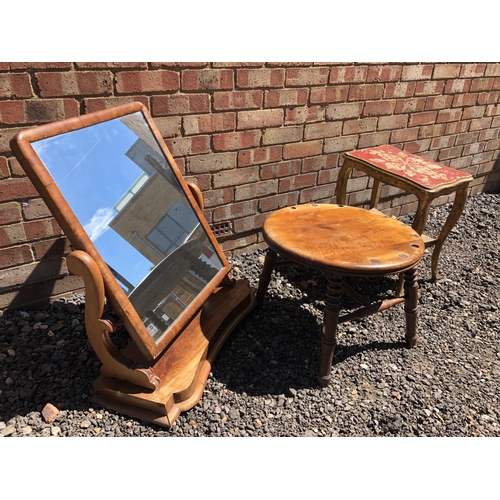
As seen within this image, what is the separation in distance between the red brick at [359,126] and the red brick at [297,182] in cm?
40

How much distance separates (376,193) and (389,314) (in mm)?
1131

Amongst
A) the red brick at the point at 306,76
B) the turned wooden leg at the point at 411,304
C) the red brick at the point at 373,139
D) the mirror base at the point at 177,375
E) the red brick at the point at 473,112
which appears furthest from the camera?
the red brick at the point at 473,112

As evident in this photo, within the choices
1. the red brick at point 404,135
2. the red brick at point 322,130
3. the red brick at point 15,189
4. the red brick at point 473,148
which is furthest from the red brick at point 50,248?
the red brick at point 473,148

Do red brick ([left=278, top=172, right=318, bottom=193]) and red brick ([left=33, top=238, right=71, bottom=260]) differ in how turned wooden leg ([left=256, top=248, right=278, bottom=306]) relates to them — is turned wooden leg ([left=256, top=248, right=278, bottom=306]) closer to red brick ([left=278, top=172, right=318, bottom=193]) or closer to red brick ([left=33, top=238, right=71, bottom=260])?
red brick ([left=278, top=172, right=318, bottom=193])

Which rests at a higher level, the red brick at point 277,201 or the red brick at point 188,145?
the red brick at point 188,145

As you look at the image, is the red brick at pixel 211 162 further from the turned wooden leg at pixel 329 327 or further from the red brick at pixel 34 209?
the turned wooden leg at pixel 329 327

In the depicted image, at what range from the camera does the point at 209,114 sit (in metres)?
2.53

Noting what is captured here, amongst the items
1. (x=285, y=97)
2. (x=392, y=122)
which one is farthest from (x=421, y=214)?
(x=392, y=122)

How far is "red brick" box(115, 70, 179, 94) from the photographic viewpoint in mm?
2209

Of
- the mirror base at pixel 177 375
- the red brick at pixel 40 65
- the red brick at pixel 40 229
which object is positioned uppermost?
the red brick at pixel 40 65

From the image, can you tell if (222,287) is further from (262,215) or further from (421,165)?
(421,165)

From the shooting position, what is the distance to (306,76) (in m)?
2.78

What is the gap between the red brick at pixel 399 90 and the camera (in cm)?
323

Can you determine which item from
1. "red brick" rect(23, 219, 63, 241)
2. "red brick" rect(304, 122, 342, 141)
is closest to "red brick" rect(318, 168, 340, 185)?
"red brick" rect(304, 122, 342, 141)
